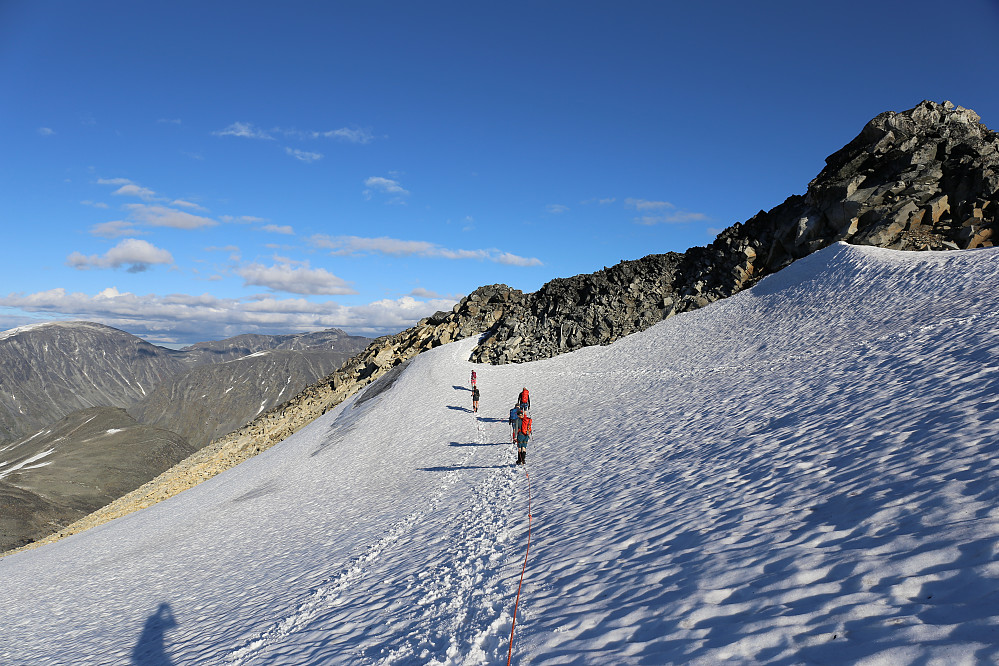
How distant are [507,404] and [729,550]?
22.4 meters

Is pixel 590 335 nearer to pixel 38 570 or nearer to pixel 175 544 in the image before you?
pixel 175 544

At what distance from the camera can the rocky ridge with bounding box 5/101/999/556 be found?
89.7 feet

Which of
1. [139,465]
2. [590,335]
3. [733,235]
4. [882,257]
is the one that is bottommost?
[139,465]

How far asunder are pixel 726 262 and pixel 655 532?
3668 centimetres

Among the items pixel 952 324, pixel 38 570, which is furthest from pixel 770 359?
pixel 38 570

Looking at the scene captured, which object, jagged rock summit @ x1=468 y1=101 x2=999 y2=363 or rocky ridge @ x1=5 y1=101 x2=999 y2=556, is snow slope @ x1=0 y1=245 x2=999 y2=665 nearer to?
jagged rock summit @ x1=468 y1=101 x2=999 y2=363

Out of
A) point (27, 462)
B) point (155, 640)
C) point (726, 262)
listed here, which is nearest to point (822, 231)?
point (726, 262)

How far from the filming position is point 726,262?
3869 centimetres

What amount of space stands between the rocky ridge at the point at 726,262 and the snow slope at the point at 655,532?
6.25 m

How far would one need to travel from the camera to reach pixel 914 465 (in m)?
6.63

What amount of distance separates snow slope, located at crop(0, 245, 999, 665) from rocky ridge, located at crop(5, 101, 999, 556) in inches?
246

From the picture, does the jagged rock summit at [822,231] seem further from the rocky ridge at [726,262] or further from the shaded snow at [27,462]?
the shaded snow at [27,462]

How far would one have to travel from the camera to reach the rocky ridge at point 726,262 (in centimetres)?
2734

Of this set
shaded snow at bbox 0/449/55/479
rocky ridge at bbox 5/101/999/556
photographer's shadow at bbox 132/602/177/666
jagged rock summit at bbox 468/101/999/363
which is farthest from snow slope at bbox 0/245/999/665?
shaded snow at bbox 0/449/55/479
